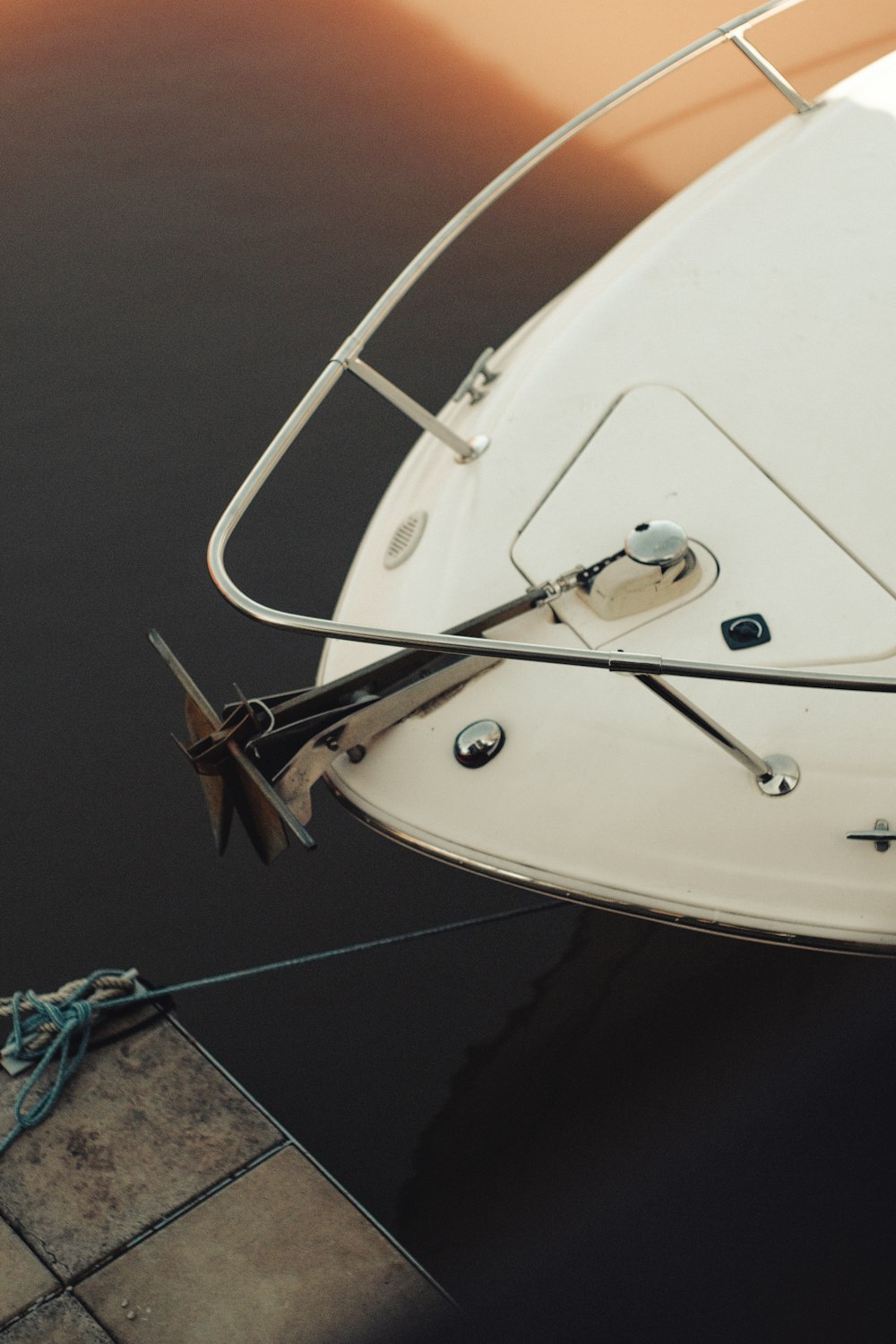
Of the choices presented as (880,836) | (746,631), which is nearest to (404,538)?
(746,631)

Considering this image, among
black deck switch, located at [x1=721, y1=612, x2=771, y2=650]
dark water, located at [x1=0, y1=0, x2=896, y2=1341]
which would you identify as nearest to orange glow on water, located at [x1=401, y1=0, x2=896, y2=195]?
dark water, located at [x1=0, y1=0, x2=896, y2=1341]

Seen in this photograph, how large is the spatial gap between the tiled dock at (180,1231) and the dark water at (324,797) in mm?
108

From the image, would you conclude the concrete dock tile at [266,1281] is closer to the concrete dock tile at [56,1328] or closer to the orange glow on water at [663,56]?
the concrete dock tile at [56,1328]

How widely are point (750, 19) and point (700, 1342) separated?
2.88 meters

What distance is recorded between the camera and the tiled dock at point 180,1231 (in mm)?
2369

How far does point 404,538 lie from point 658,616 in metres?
0.61

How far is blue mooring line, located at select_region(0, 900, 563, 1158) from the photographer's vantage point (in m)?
2.66

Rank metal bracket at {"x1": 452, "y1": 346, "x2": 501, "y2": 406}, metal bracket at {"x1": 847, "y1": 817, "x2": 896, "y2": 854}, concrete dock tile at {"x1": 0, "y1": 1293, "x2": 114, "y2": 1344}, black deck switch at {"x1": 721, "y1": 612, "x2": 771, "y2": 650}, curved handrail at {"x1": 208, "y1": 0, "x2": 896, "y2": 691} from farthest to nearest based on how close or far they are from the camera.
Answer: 1. metal bracket at {"x1": 452, "y1": 346, "x2": 501, "y2": 406}
2. concrete dock tile at {"x1": 0, "y1": 1293, "x2": 114, "y2": 1344}
3. black deck switch at {"x1": 721, "y1": 612, "x2": 771, "y2": 650}
4. metal bracket at {"x1": 847, "y1": 817, "x2": 896, "y2": 854}
5. curved handrail at {"x1": 208, "y1": 0, "x2": 896, "y2": 691}

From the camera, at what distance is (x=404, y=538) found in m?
2.61

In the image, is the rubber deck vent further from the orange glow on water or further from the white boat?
the orange glow on water

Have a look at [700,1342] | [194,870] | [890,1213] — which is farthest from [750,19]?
[700,1342]

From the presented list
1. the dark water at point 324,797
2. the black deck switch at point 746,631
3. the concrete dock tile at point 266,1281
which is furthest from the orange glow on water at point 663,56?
the concrete dock tile at point 266,1281

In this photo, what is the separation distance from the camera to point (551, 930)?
9.56 ft

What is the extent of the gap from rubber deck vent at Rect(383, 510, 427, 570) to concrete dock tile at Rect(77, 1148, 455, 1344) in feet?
4.38
